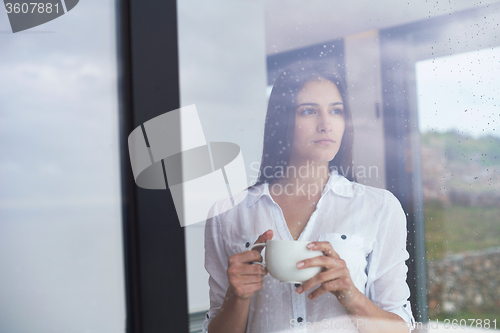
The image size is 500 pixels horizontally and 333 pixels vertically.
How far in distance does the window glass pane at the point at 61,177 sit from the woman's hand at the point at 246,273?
33 centimetres

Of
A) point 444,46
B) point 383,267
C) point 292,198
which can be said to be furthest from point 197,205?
point 444,46

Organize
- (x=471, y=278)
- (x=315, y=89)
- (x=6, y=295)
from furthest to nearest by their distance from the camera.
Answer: (x=6, y=295), (x=315, y=89), (x=471, y=278)

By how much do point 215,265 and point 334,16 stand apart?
429 millimetres

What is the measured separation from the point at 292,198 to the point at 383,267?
0.52ft

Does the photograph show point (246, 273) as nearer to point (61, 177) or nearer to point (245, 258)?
point (245, 258)

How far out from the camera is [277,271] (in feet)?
1.76

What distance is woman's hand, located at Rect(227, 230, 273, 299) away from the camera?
1.92 ft

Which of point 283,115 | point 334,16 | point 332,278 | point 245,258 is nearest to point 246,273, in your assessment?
point 245,258

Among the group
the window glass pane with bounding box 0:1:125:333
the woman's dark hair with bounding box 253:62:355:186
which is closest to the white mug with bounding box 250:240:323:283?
the woman's dark hair with bounding box 253:62:355:186

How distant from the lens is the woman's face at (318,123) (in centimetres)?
57

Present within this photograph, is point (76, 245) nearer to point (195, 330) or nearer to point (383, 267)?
point (195, 330)

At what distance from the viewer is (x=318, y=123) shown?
0.59 m

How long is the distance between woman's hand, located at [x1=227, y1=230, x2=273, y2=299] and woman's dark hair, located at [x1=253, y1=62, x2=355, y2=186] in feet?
0.34

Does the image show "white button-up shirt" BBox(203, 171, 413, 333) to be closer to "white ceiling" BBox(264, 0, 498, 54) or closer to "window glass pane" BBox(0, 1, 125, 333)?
"white ceiling" BBox(264, 0, 498, 54)
